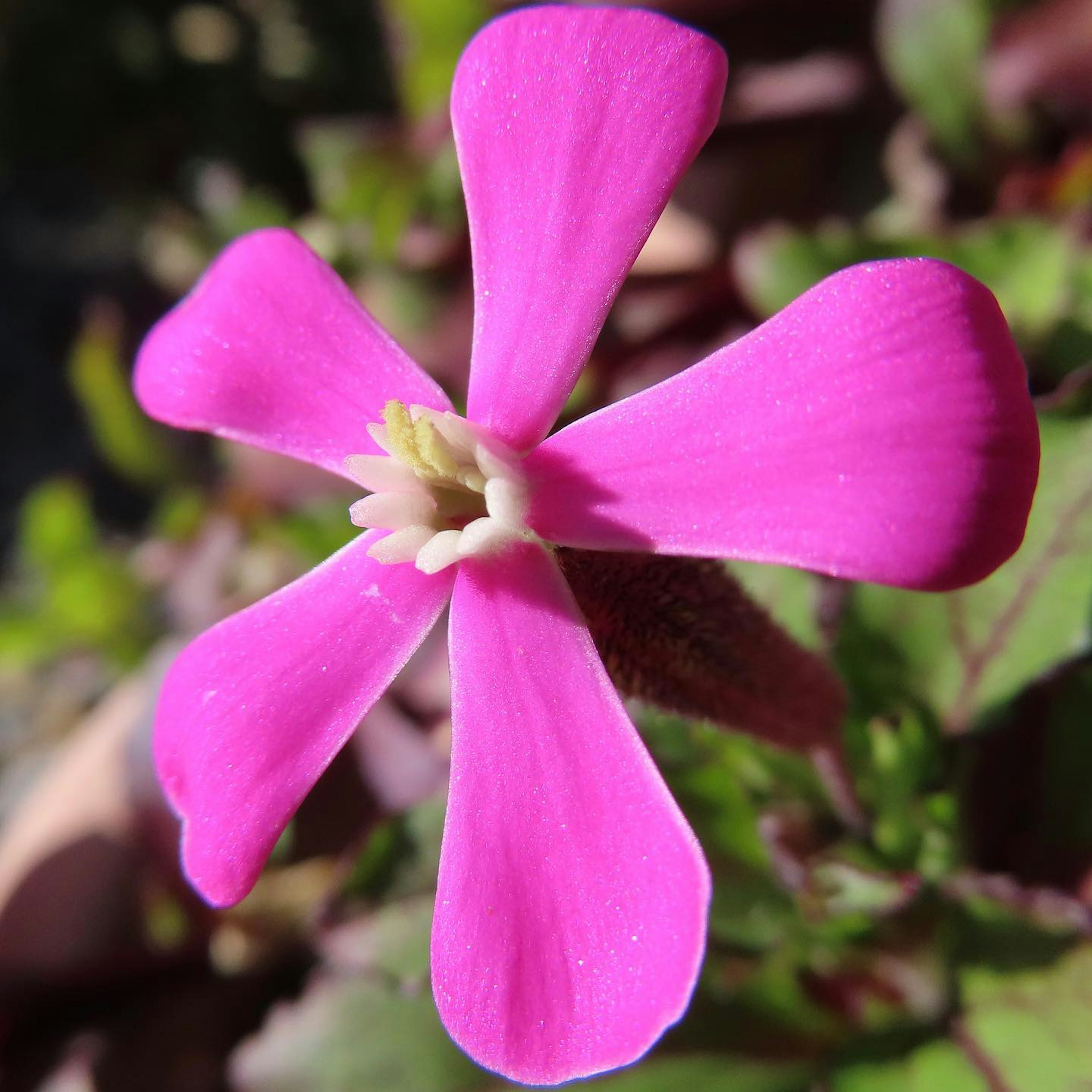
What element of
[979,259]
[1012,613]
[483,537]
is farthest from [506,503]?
[979,259]

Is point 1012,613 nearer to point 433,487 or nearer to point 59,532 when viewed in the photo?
point 433,487

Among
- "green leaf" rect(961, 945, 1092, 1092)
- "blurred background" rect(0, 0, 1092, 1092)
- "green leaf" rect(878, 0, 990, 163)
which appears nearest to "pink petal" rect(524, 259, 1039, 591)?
"blurred background" rect(0, 0, 1092, 1092)

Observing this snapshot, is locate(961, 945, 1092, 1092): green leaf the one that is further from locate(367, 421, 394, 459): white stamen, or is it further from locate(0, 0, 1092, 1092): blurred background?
locate(367, 421, 394, 459): white stamen

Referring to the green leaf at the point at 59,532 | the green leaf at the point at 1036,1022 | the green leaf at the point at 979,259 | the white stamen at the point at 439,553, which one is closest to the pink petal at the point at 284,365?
the white stamen at the point at 439,553

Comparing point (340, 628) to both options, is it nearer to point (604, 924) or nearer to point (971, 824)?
point (604, 924)

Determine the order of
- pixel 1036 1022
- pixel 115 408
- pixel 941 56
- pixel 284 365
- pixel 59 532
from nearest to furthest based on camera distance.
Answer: pixel 284 365 < pixel 1036 1022 < pixel 941 56 < pixel 59 532 < pixel 115 408

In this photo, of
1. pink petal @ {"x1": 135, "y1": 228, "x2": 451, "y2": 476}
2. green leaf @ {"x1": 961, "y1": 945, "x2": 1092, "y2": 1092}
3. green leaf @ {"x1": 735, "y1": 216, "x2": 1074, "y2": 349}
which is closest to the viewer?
pink petal @ {"x1": 135, "y1": 228, "x2": 451, "y2": 476}
